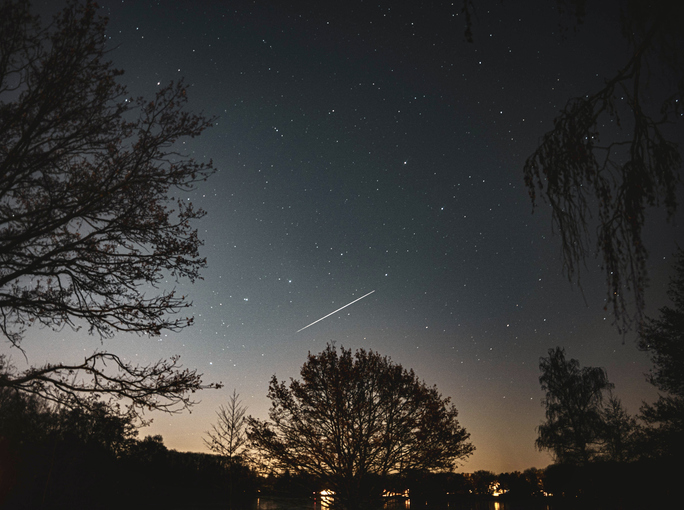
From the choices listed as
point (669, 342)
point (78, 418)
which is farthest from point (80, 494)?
point (669, 342)

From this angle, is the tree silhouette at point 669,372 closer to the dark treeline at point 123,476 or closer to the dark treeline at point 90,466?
the dark treeline at point 123,476

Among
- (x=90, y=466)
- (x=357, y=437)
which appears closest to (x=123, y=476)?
(x=90, y=466)

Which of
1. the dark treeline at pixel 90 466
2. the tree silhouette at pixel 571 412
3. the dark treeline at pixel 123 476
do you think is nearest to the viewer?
the dark treeline at pixel 90 466

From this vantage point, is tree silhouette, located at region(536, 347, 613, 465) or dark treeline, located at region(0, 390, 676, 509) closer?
dark treeline, located at region(0, 390, 676, 509)

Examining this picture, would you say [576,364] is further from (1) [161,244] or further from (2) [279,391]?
(1) [161,244]

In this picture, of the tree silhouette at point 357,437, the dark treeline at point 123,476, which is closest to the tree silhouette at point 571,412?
the dark treeline at point 123,476

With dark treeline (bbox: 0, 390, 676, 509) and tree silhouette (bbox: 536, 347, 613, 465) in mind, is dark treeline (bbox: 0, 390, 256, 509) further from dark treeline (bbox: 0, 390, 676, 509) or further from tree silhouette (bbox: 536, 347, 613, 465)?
tree silhouette (bbox: 536, 347, 613, 465)

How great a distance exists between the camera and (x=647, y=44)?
2135 mm

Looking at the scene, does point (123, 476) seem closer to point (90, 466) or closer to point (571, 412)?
point (90, 466)

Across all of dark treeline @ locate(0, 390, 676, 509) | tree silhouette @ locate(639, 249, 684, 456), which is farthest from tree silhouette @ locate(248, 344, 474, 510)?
tree silhouette @ locate(639, 249, 684, 456)

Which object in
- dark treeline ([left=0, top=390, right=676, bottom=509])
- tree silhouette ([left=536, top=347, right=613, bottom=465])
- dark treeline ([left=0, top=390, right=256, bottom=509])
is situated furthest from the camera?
tree silhouette ([left=536, top=347, right=613, bottom=465])

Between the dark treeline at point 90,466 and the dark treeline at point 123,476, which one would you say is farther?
the dark treeline at point 123,476

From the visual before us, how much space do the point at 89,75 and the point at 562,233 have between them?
626cm

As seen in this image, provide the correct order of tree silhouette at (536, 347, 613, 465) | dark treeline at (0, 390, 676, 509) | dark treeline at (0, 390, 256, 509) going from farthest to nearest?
tree silhouette at (536, 347, 613, 465)
dark treeline at (0, 390, 676, 509)
dark treeline at (0, 390, 256, 509)
